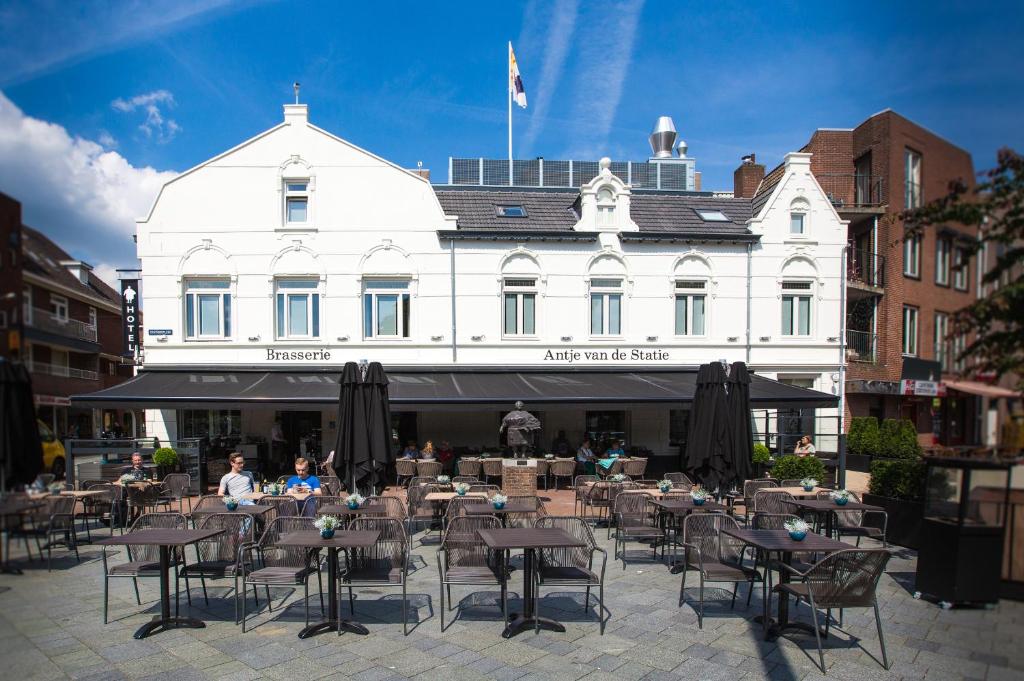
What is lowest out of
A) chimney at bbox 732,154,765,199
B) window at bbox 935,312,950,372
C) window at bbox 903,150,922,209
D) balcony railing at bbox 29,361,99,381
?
balcony railing at bbox 29,361,99,381

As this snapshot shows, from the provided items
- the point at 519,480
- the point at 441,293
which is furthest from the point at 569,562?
the point at 441,293

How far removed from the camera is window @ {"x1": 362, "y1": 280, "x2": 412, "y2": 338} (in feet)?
52.0

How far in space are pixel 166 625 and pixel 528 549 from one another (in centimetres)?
346

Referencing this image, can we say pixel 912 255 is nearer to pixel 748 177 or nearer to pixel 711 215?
pixel 711 215

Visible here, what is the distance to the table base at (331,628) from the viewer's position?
5.09 meters

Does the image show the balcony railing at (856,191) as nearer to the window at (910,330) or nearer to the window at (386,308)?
the window at (910,330)

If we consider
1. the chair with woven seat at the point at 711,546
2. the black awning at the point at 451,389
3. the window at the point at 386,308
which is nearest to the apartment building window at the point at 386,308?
the window at the point at 386,308

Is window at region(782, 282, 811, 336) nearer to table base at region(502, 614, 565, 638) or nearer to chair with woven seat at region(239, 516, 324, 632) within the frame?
table base at region(502, 614, 565, 638)

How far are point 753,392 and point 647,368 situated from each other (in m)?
3.16

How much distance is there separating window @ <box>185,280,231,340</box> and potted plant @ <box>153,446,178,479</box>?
3804 millimetres

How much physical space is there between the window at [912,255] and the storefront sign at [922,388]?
→ 0.41 meters

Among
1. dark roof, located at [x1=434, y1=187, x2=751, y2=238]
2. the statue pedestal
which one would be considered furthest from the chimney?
the statue pedestal

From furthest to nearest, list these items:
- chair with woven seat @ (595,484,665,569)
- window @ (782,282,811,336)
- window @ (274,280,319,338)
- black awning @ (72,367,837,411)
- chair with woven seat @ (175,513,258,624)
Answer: window @ (782,282,811,336) → window @ (274,280,319,338) → black awning @ (72,367,837,411) → chair with woven seat @ (595,484,665,569) → chair with woven seat @ (175,513,258,624)

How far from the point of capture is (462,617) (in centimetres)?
560
